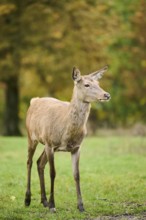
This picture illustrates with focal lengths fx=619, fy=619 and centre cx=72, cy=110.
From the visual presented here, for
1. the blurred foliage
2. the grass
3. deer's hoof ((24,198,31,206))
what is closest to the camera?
the grass

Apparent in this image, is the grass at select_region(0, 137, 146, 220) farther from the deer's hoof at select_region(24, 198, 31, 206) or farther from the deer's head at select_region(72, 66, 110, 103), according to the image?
the deer's head at select_region(72, 66, 110, 103)

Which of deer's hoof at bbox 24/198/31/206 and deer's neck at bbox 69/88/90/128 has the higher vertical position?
deer's neck at bbox 69/88/90/128

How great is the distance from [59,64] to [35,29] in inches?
82.2

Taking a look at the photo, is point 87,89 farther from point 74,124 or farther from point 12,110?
point 12,110

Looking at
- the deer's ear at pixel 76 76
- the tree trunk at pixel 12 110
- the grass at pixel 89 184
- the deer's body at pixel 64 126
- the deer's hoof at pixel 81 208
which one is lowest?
the tree trunk at pixel 12 110

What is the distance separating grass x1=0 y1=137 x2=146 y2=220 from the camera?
9859 mm

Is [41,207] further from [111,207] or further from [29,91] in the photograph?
[29,91]

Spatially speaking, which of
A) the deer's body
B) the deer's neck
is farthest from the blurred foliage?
the deer's neck

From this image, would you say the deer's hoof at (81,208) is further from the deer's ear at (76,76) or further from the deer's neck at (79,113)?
the deer's ear at (76,76)

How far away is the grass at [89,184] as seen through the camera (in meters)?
9.86

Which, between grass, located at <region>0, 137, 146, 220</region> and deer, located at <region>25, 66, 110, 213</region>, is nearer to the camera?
grass, located at <region>0, 137, 146, 220</region>

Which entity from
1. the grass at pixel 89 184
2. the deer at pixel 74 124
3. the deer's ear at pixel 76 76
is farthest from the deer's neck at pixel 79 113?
the grass at pixel 89 184

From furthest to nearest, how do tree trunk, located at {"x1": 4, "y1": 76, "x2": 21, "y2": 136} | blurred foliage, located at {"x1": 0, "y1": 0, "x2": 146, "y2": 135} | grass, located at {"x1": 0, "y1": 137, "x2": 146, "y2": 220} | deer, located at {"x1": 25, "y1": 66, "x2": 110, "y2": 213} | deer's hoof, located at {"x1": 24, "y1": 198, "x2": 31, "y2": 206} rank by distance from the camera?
tree trunk, located at {"x1": 4, "y1": 76, "x2": 21, "y2": 136} → blurred foliage, located at {"x1": 0, "y1": 0, "x2": 146, "y2": 135} → deer's hoof, located at {"x1": 24, "y1": 198, "x2": 31, "y2": 206} → deer, located at {"x1": 25, "y1": 66, "x2": 110, "y2": 213} → grass, located at {"x1": 0, "y1": 137, "x2": 146, "y2": 220}

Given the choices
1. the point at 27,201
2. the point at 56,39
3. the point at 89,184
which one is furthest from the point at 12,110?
the point at 27,201
